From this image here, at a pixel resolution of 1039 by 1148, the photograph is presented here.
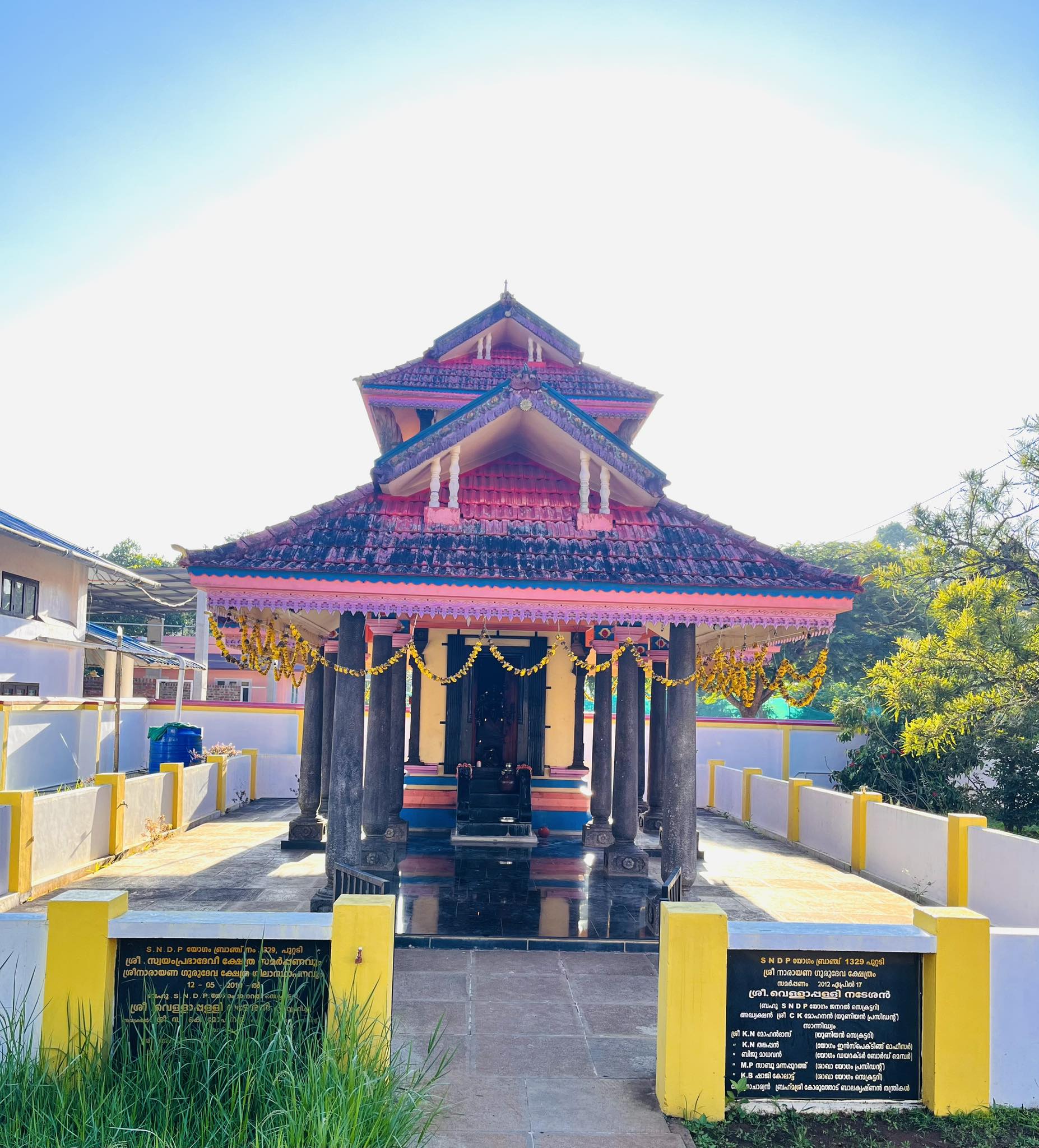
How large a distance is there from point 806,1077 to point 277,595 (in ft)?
22.0

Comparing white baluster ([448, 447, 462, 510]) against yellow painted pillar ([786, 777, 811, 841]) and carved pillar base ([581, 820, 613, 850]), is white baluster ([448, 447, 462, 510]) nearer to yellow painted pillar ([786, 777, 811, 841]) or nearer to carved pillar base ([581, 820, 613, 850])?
carved pillar base ([581, 820, 613, 850])

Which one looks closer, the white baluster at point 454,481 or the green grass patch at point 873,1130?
the green grass patch at point 873,1130

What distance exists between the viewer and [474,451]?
11.6m

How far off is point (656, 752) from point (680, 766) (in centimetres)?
647

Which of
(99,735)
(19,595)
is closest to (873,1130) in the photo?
(99,735)

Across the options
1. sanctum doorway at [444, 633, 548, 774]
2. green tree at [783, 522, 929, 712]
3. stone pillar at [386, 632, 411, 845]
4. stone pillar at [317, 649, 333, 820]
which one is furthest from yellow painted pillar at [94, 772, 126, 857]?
green tree at [783, 522, 929, 712]

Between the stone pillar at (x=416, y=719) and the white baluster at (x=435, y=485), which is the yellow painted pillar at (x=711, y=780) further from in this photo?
the white baluster at (x=435, y=485)

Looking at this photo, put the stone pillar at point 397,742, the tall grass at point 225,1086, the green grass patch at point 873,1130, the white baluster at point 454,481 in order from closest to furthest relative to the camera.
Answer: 1. the tall grass at point 225,1086
2. the green grass patch at point 873,1130
3. the white baluster at point 454,481
4. the stone pillar at point 397,742

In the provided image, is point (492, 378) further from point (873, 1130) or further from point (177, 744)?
point (873, 1130)

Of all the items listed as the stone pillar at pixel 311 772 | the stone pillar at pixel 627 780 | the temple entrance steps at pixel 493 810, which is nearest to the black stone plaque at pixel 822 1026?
the stone pillar at pixel 627 780

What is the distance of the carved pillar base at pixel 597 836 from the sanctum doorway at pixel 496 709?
197 centimetres

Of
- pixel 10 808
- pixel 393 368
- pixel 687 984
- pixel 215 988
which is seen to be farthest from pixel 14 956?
pixel 393 368

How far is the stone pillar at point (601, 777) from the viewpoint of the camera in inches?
590

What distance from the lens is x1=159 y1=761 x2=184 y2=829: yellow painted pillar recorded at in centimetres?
1562
